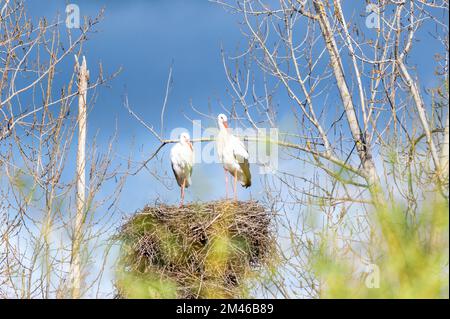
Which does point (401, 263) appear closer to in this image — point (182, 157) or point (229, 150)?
point (229, 150)

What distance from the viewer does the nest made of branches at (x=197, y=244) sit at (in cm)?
791

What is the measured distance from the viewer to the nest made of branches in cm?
791

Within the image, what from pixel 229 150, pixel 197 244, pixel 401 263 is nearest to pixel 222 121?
pixel 229 150

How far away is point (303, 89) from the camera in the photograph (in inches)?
316

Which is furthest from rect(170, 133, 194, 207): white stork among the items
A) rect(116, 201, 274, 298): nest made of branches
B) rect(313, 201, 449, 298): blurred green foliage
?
rect(313, 201, 449, 298): blurred green foliage

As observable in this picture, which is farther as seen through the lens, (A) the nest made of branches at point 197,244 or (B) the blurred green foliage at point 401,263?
(A) the nest made of branches at point 197,244

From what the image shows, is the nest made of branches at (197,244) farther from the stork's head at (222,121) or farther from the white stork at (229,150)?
the stork's head at (222,121)

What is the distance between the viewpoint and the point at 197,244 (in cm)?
810

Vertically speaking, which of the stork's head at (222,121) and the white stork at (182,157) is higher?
the stork's head at (222,121)

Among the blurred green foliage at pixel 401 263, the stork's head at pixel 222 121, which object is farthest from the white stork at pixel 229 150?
Answer: the blurred green foliage at pixel 401 263

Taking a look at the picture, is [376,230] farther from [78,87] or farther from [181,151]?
[181,151]
